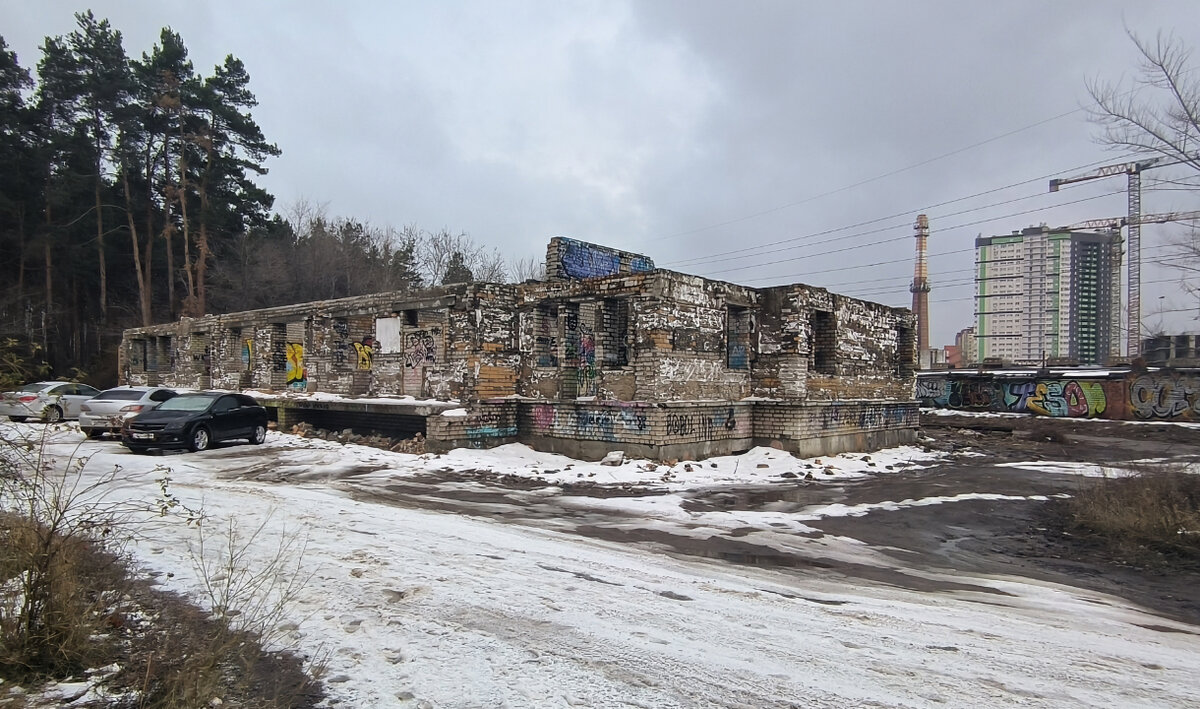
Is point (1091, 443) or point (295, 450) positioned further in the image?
point (1091, 443)

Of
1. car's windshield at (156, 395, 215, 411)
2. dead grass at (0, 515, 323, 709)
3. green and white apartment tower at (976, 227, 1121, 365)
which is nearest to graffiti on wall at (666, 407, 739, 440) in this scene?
dead grass at (0, 515, 323, 709)

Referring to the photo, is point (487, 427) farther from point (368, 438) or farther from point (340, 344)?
point (340, 344)

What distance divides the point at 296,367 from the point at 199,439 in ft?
21.1

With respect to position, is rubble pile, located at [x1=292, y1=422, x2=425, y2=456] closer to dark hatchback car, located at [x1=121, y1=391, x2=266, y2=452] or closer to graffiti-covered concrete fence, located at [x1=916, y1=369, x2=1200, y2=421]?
dark hatchback car, located at [x1=121, y1=391, x2=266, y2=452]

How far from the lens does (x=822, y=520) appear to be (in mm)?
9805

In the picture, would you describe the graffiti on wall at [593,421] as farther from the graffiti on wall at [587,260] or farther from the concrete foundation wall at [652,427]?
the graffiti on wall at [587,260]

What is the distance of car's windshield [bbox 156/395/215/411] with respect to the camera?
16.2 metres

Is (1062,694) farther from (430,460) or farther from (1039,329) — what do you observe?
(1039,329)

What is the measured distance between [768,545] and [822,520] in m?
2.12

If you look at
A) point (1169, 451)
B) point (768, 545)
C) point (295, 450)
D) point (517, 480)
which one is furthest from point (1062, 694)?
point (1169, 451)

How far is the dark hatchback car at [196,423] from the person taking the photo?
15.2 m

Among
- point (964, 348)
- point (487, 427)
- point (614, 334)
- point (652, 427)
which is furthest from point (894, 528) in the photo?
point (964, 348)

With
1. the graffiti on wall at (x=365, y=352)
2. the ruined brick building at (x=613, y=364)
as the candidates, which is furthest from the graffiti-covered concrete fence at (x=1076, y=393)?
the graffiti on wall at (x=365, y=352)

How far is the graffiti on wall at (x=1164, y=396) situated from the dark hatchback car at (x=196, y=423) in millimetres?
37231
